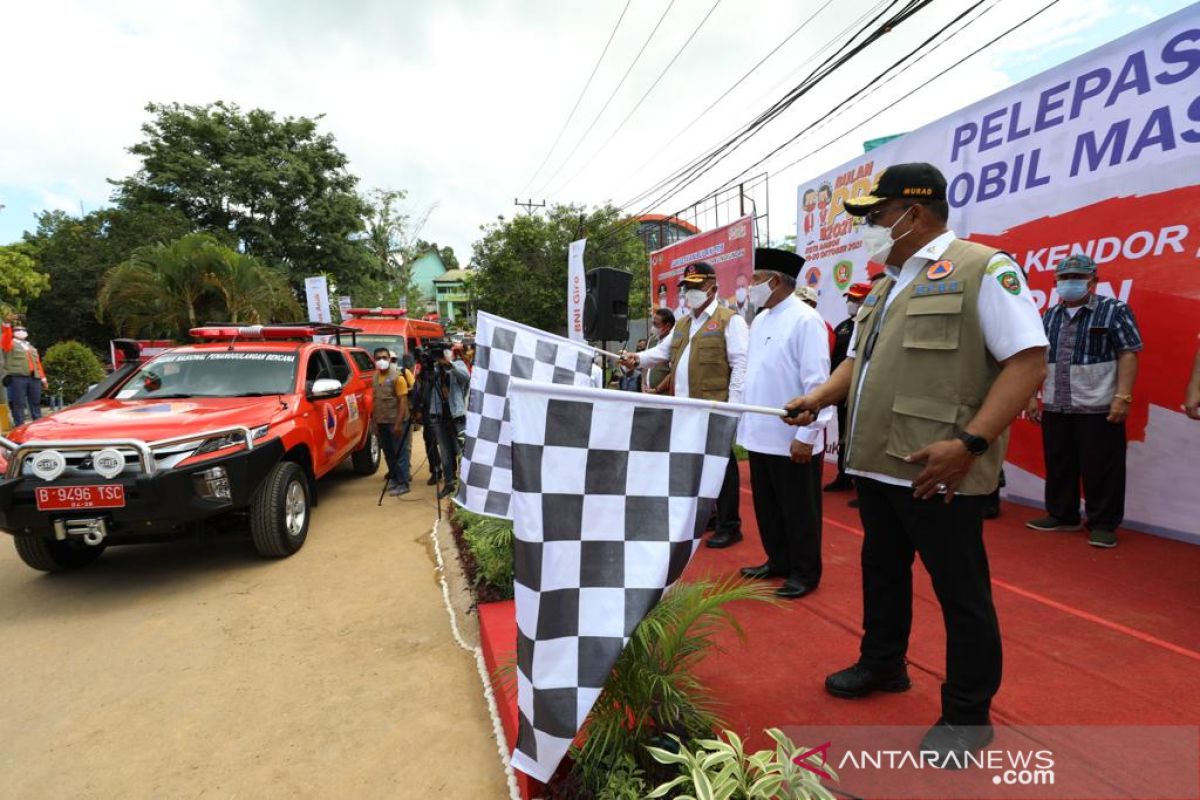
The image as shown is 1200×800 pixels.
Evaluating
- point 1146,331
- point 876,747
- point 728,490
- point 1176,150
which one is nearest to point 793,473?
point 728,490

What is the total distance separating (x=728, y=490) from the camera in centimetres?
400

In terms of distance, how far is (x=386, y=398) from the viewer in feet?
21.0

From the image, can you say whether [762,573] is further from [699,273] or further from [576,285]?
[576,285]

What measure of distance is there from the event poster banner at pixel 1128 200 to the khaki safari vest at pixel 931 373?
3.03 meters

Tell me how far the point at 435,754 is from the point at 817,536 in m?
2.05

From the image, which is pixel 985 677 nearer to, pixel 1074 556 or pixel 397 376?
pixel 1074 556

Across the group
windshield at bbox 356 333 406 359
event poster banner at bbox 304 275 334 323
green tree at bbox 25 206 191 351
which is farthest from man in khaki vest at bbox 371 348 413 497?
green tree at bbox 25 206 191 351

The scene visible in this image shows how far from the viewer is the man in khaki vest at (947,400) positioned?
161 cm

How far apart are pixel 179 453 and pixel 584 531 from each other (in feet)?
11.5

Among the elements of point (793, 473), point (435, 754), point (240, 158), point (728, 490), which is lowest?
point (435, 754)

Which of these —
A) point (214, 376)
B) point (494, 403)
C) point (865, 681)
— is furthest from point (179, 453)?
point (865, 681)

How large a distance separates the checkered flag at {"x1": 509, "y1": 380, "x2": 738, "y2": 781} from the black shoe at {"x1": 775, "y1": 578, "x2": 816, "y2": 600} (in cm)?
170

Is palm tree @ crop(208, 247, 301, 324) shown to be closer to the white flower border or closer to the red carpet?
the white flower border

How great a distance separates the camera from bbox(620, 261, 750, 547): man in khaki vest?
3.66 m
